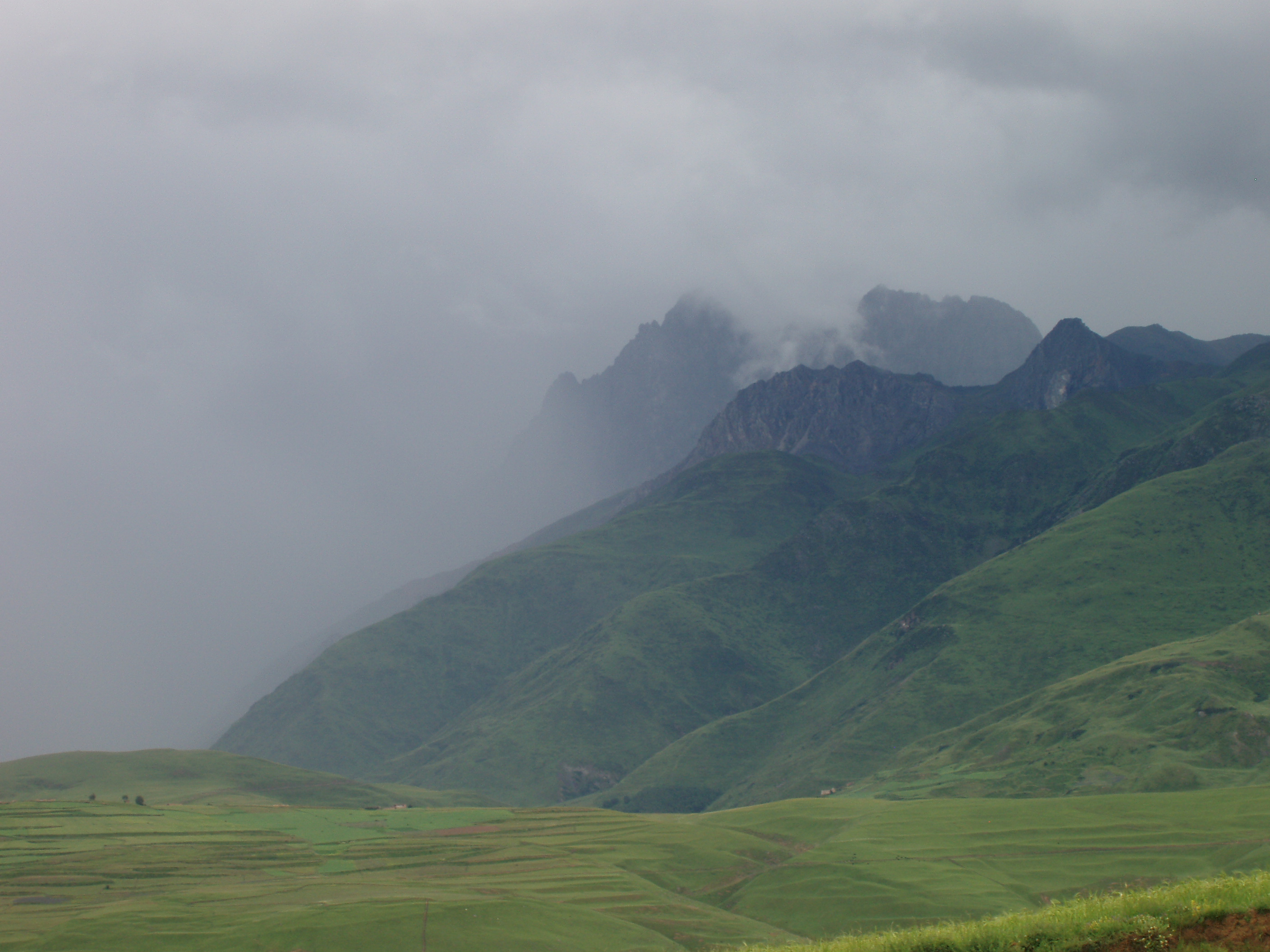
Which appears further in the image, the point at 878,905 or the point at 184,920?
the point at 878,905

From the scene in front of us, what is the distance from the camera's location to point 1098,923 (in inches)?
1238

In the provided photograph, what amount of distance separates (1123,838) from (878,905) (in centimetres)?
4430

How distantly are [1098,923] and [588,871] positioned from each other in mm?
109947

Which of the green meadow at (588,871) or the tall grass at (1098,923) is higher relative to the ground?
the tall grass at (1098,923)

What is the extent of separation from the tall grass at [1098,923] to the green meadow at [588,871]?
5373 centimetres

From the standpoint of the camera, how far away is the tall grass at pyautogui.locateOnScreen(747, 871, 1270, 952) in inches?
1198

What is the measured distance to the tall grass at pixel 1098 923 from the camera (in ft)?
99.8

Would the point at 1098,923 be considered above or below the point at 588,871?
above

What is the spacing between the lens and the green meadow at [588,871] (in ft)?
328

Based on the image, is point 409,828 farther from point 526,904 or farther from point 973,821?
point 973,821

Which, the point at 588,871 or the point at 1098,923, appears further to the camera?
the point at 588,871

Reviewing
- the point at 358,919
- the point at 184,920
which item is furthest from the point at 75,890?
the point at 358,919

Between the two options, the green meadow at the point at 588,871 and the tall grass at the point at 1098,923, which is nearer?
the tall grass at the point at 1098,923

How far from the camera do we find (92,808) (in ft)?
643
